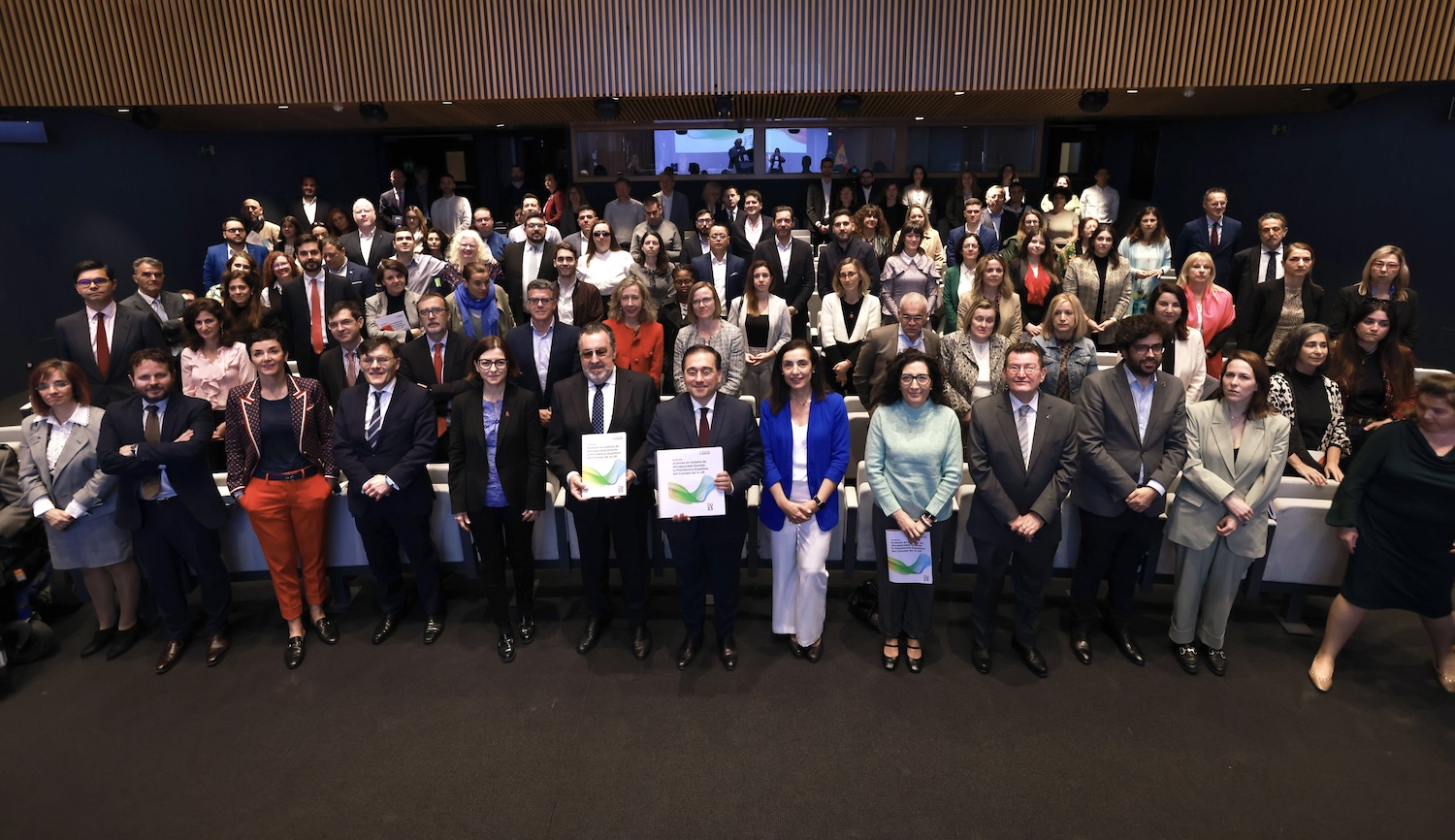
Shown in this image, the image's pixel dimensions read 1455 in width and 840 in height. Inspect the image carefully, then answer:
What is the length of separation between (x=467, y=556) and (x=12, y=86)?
6.84 meters

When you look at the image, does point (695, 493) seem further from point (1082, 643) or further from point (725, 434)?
point (1082, 643)

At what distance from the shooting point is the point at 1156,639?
12.3 feet

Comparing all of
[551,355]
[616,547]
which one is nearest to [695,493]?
[616,547]

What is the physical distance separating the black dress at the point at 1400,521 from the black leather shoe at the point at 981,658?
156cm

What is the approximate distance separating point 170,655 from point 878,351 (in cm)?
386

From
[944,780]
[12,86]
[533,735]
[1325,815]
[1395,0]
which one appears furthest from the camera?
[12,86]

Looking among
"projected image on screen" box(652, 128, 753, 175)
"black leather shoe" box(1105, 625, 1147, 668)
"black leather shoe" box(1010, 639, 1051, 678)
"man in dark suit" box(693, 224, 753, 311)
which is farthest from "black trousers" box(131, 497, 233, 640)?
"projected image on screen" box(652, 128, 753, 175)

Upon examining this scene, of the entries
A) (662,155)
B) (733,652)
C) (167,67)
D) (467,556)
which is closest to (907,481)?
(733,652)

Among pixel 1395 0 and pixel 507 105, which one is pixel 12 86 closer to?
pixel 507 105

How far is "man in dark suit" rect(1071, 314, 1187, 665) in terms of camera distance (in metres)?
3.34

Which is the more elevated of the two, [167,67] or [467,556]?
[167,67]

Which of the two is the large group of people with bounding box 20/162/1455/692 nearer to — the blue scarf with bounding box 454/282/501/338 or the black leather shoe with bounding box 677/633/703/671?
the black leather shoe with bounding box 677/633/703/671

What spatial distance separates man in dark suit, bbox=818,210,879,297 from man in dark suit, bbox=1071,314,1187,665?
8.20 ft

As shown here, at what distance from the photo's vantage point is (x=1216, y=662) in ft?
11.6
